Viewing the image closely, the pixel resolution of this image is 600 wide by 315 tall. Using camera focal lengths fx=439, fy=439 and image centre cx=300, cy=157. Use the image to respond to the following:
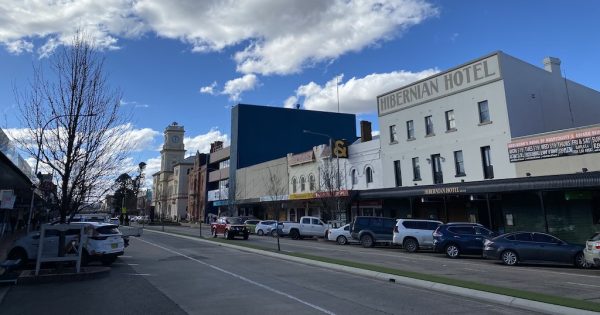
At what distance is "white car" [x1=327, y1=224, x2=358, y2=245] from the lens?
102 feet

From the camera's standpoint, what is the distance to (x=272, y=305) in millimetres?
9016

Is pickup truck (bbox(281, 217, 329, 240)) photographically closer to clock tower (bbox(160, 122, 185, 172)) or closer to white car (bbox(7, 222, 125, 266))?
white car (bbox(7, 222, 125, 266))

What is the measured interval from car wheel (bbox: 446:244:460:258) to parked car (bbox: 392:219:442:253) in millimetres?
2446

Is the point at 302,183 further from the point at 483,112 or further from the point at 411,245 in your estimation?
the point at 411,245

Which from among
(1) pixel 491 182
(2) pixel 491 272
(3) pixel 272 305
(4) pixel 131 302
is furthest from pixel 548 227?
(4) pixel 131 302

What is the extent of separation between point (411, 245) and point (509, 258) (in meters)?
6.75

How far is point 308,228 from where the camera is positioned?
37.0 m

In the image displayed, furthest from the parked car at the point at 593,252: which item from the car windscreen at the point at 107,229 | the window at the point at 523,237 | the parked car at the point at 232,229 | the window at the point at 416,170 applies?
the parked car at the point at 232,229

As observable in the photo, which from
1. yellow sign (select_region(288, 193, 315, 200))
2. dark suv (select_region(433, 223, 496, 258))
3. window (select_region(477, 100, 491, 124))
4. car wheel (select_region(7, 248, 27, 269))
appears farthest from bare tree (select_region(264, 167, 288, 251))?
car wheel (select_region(7, 248, 27, 269))

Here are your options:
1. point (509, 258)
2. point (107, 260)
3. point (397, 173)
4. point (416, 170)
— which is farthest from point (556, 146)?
point (107, 260)

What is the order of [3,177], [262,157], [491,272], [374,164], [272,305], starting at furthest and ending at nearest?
[262,157], [374,164], [3,177], [491,272], [272,305]

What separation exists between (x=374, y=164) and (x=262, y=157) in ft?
124

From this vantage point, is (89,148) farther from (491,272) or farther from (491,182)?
(491,182)

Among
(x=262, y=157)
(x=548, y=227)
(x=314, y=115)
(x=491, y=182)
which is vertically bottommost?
(x=548, y=227)
